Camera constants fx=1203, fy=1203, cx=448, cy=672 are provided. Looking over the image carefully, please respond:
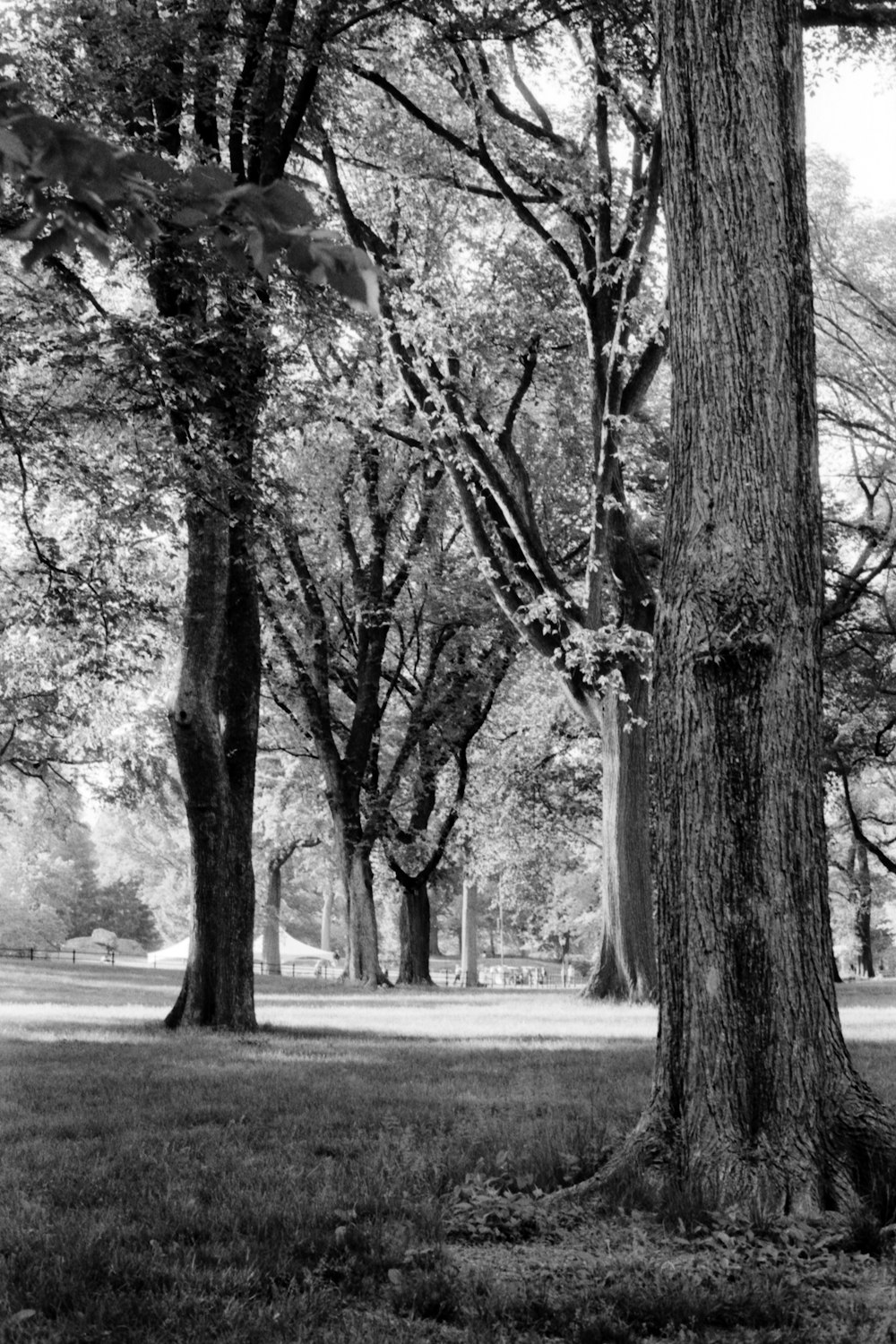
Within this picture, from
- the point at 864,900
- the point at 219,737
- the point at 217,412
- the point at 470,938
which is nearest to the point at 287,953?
the point at 470,938

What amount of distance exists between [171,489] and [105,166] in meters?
9.67

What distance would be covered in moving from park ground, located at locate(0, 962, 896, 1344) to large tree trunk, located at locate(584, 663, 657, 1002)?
780 cm

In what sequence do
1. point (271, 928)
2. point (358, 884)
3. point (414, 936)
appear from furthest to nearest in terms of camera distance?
point (271, 928) < point (414, 936) < point (358, 884)

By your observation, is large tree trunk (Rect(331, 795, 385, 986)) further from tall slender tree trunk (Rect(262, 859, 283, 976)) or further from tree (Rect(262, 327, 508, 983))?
tall slender tree trunk (Rect(262, 859, 283, 976))

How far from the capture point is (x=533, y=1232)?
489 cm

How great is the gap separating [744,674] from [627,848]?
12.1 metres

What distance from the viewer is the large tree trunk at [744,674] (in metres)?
5.27

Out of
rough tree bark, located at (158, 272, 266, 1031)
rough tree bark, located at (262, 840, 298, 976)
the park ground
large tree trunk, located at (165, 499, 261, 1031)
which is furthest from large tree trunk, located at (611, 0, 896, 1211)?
rough tree bark, located at (262, 840, 298, 976)

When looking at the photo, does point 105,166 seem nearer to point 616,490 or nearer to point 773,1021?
point 773,1021

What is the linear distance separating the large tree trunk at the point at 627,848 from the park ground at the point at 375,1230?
7.80 m

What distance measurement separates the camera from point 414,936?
31.1 meters

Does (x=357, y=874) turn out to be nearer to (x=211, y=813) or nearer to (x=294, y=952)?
(x=211, y=813)

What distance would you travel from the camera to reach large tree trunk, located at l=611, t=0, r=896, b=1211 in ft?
17.3

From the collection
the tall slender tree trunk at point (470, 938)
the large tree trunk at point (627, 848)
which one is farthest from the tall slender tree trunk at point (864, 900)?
the large tree trunk at point (627, 848)
